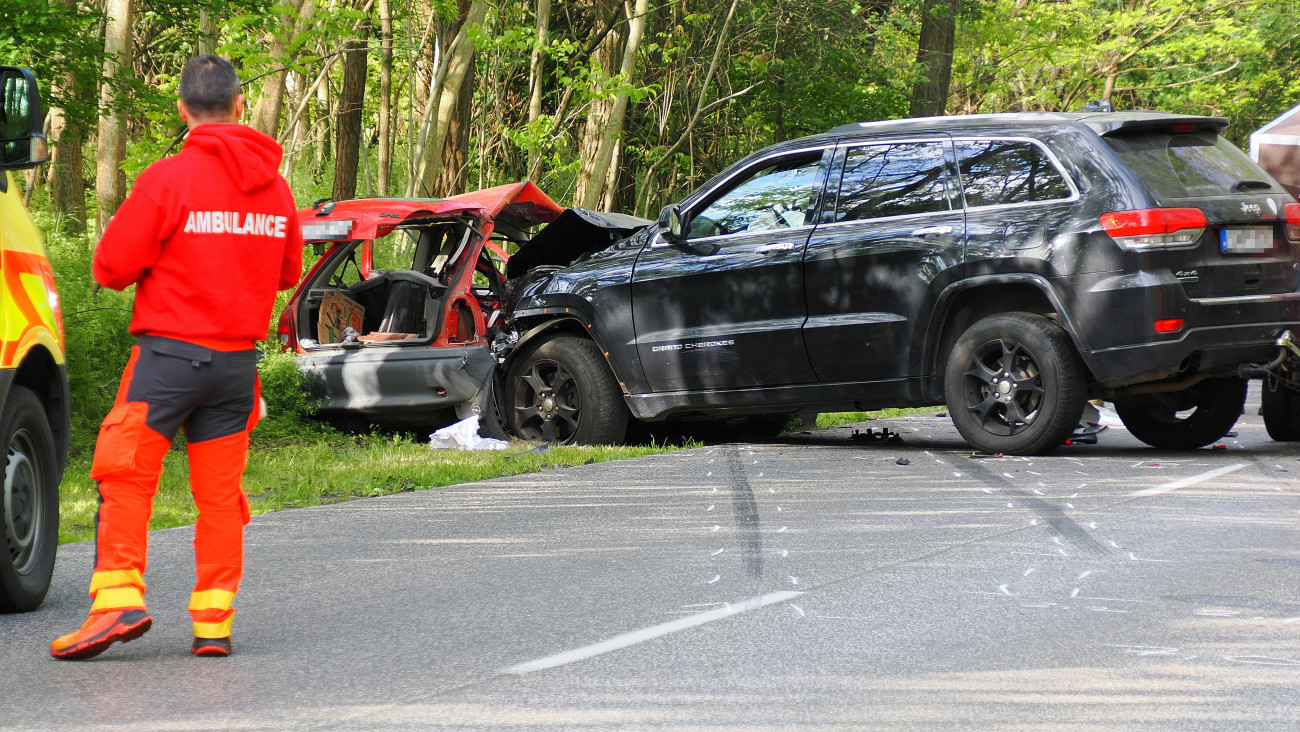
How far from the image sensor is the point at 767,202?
389 inches

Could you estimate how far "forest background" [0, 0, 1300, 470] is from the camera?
1302 cm

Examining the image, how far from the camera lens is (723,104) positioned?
25375 millimetres

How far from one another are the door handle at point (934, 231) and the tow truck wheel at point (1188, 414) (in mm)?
1891

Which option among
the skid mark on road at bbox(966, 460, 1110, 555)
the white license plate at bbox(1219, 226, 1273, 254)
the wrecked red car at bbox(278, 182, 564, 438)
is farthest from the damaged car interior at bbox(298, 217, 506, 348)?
the white license plate at bbox(1219, 226, 1273, 254)

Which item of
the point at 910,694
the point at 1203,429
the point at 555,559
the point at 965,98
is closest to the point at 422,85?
the point at 965,98

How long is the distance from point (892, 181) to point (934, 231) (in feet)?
1.79

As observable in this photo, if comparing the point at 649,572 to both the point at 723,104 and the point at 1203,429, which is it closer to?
the point at 1203,429

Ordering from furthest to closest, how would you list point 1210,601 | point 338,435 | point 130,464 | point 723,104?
point 723,104, point 338,435, point 1210,601, point 130,464

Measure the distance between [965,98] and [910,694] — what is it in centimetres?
3305

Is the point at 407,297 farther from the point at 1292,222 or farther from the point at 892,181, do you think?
the point at 1292,222

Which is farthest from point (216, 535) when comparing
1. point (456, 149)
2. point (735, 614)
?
point (456, 149)

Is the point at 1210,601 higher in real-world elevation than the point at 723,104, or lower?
lower

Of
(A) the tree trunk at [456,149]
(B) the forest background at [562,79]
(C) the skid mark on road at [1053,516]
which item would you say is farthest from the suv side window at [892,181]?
(A) the tree trunk at [456,149]

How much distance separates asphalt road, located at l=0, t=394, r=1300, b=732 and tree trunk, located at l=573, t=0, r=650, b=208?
13.1 m
